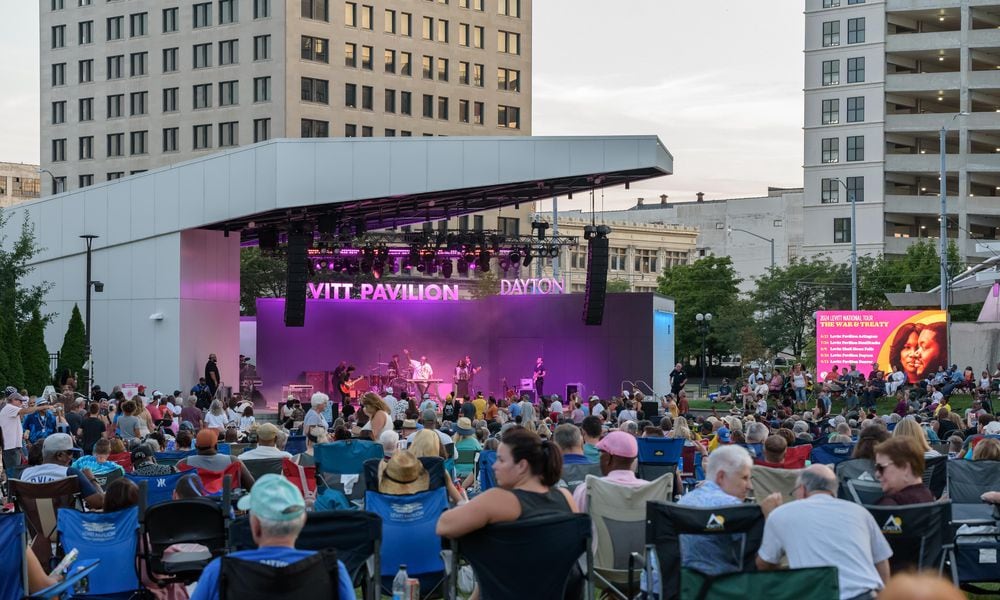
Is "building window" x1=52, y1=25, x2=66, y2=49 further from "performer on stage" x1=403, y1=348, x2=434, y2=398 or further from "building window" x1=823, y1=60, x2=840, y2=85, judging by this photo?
"performer on stage" x1=403, y1=348, x2=434, y2=398

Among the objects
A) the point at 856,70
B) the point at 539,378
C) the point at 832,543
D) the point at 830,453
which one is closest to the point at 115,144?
the point at 856,70

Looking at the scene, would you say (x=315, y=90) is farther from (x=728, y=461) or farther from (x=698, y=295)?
(x=728, y=461)

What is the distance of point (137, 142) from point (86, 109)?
4.87 meters

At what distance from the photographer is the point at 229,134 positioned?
254 ft

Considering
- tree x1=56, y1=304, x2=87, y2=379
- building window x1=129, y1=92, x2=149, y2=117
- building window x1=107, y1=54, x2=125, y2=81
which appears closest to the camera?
tree x1=56, y1=304, x2=87, y2=379

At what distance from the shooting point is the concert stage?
127 feet

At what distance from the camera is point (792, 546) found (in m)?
6.05

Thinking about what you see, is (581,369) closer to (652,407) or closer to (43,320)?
(652,407)

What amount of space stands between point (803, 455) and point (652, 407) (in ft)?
47.7

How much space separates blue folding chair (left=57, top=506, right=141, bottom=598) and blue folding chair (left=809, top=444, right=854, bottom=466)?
673 centimetres

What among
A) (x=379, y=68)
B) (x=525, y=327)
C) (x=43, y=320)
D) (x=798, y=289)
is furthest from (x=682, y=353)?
(x=43, y=320)

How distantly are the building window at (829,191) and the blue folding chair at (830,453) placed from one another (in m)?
70.3

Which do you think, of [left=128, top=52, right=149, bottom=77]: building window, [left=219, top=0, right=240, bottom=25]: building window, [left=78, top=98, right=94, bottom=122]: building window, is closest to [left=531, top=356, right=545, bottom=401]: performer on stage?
[left=219, top=0, right=240, bottom=25]: building window

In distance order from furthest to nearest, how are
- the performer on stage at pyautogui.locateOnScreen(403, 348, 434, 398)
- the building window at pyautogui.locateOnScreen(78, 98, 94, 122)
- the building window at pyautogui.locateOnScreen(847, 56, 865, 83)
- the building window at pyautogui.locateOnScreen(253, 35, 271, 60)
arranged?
the building window at pyautogui.locateOnScreen(78, 98, 94, 122)
the building window at pyautogui.locateOnScreen(847, 56, 865, 83)
the building window at pyautogui.locateOnScreen(253, 35, 271, 60)
the performer on stage at pyautogui.locateOnScreen(403, 348, 434, 398)
